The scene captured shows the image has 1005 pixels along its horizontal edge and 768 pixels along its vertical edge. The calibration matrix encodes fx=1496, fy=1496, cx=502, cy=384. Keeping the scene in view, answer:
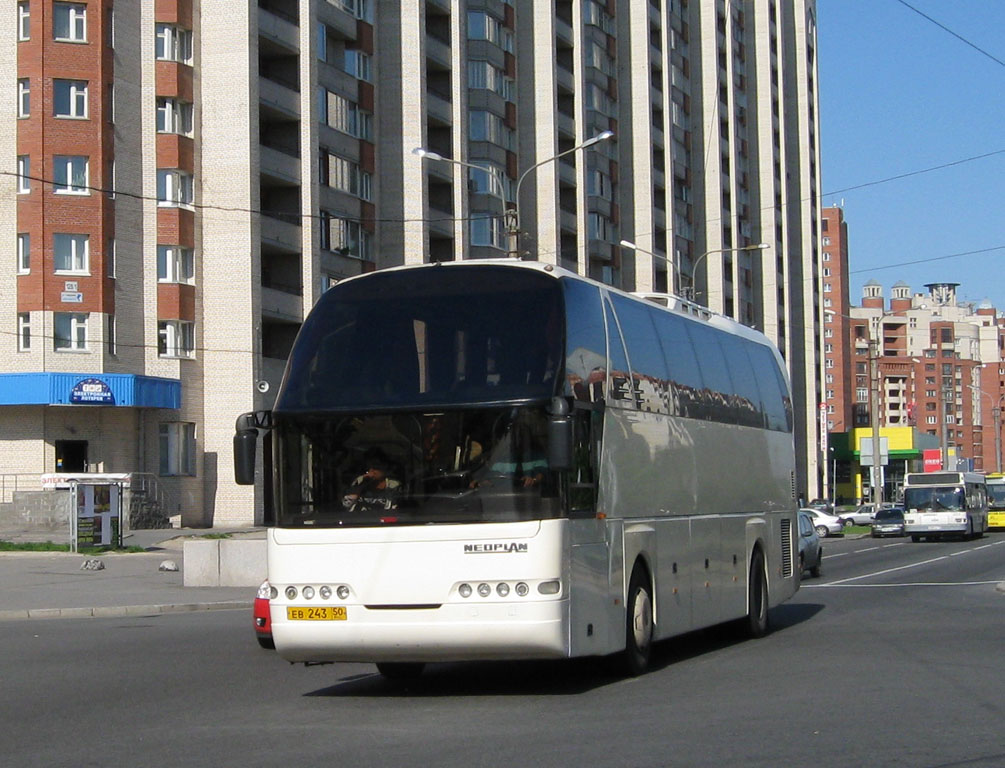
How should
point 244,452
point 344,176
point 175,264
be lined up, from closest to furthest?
1. point 244,452
2. point 175,264
3. point 344,176

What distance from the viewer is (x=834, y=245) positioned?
544 feet

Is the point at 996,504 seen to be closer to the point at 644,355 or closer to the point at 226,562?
the point at 226,562

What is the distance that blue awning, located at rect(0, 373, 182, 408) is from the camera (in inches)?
1793

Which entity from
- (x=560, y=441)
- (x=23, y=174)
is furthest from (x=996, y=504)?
(x=560, y=441)

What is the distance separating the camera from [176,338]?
164 feet

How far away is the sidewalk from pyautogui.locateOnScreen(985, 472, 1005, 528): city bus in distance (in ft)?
134

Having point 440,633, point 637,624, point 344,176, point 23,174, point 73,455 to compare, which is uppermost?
point 344,176

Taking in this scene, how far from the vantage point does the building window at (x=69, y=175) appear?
154ft

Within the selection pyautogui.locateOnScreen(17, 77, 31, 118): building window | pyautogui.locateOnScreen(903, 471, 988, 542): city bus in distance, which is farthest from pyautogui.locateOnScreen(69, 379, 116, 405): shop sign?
pyautogui.locateOnScreen(903, 471, 988, 542): city bus in distance

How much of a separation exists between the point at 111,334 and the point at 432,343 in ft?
125

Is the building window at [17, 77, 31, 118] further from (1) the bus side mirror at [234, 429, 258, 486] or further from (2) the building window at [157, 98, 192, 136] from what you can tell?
(1) the bus side mirror at [234, 429, 258, 486]

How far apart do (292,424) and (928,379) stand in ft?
630

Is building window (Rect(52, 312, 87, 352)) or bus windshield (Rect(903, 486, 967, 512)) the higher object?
building window (Rect(52, 312, 87, 352))

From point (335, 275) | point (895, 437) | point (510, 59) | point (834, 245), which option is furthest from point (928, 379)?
point (335, 275)
